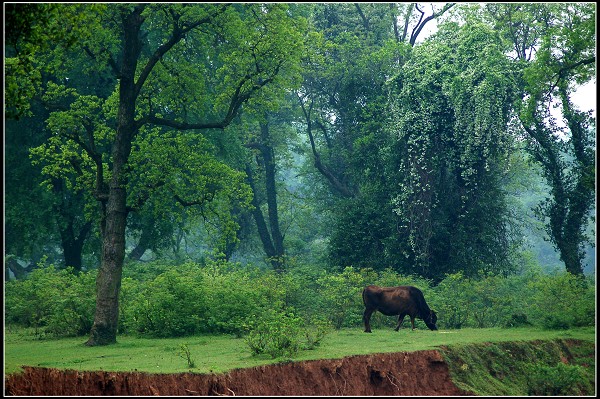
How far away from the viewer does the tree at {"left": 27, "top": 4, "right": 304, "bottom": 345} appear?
21.4 meters

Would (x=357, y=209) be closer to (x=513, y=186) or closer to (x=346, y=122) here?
(x=346, y=122)

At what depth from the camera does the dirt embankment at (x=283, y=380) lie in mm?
14641

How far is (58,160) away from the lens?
72.0 ft

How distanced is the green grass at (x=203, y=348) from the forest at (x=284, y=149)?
2.73 ft

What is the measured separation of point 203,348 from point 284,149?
32306 mm

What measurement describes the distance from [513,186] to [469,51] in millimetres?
22397

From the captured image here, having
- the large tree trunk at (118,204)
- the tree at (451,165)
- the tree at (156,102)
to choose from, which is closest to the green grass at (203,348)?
the large tree trunk at (118,204)

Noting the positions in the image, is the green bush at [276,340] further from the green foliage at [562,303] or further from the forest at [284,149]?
the green foliage at [562,303]

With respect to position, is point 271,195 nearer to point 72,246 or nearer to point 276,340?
point 72,246

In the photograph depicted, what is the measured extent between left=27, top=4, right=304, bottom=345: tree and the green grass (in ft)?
5.03

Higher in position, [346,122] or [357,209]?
[346,122]

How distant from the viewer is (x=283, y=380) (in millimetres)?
16000

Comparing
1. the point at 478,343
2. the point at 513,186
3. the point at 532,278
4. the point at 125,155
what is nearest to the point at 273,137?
the point at 513,186

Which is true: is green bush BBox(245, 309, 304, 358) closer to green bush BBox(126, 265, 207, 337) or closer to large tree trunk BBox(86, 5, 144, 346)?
green bush BBox(126, 265, 207, 337)
